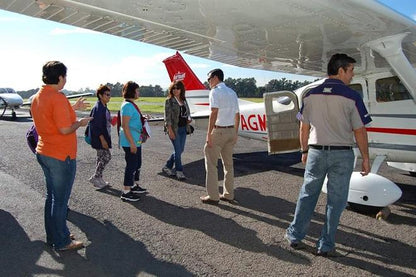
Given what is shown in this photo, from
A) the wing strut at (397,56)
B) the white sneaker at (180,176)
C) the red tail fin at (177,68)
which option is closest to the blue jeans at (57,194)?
the white sneaker at (180,176)

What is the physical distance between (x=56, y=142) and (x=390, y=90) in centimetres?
456

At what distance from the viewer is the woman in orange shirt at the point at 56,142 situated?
116 inches

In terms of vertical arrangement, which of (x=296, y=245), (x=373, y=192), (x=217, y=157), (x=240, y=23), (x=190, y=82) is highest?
(x=240, y=23)

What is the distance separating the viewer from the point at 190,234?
11.8 ft

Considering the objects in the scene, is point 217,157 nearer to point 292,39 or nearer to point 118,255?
point 292,39

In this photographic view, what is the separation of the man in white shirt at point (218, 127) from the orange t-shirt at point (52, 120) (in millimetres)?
1803

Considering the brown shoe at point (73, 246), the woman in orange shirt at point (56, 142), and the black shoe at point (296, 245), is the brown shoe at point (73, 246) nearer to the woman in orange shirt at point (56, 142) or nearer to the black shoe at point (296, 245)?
the woman in orange shirt at point (56, 142)

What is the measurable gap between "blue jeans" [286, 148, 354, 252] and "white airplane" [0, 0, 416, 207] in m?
1.26

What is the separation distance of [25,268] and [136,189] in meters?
2.29

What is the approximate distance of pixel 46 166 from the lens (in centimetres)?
307

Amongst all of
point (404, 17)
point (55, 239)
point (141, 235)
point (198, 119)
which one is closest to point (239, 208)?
point (141, 235)

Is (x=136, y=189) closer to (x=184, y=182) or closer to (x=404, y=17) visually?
(x=184, y=182)

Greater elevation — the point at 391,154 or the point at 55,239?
the point at 391,154

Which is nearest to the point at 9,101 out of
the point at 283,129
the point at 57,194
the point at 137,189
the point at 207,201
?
the point at 137,189
